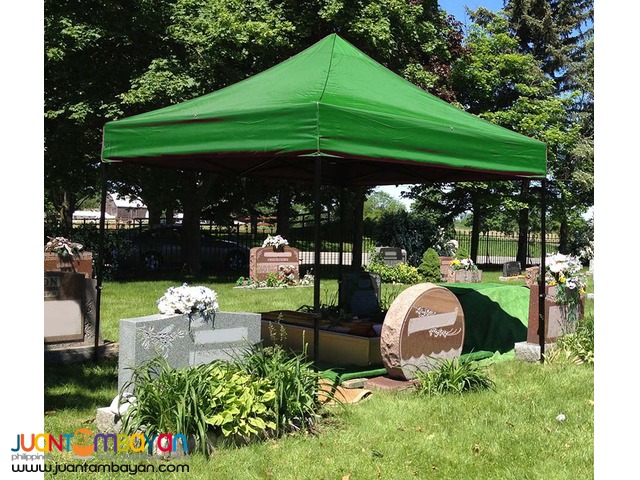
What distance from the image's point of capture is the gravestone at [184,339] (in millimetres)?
5555

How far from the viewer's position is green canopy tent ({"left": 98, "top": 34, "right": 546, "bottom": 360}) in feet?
19.8

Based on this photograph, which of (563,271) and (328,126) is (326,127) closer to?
(328,126)

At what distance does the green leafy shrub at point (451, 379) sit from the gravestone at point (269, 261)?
11.4 meters

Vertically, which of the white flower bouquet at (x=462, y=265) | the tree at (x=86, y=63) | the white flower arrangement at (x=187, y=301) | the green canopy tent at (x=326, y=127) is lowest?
the white flower bouquet at (x=462, y=265)

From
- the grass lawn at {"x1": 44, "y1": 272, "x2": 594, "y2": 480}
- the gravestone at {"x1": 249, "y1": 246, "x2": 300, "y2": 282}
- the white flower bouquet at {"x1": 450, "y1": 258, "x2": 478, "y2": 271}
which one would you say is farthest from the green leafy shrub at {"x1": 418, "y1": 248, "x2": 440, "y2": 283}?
the grass lawn at {"x1": 44, "y1": 272, "x2": 594, "y2": 480}

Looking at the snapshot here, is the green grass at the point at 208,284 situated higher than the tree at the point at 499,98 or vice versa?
the tree at the point at 499,98

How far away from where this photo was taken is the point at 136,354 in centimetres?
552

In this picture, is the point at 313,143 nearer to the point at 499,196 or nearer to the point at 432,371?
the point at 432,371

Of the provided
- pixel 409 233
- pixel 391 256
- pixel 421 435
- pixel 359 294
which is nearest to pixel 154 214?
pixel 409 233

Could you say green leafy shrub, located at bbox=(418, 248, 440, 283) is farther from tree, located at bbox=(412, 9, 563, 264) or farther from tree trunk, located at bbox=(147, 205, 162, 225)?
tree trunk, located at bbox=(147, 205, 162, 225)

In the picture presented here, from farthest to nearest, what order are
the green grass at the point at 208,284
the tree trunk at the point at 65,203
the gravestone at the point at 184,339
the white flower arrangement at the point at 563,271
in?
the tree trunk at the point at 65,203 → the green grass at the point at 208,284 → the white flower arrangement at the point at 563,271 → the gravestone at the point at 184,339

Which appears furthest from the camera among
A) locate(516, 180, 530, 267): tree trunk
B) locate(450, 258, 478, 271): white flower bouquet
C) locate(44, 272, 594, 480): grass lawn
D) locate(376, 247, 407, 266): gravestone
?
locate(516, 180, 530, 267): tree trunk

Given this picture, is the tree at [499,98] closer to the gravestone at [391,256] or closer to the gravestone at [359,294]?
the gravestone at [391,256]

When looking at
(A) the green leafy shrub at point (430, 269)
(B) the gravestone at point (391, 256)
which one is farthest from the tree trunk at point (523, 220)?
(A) the green leafy shrub at point (430, 269)
